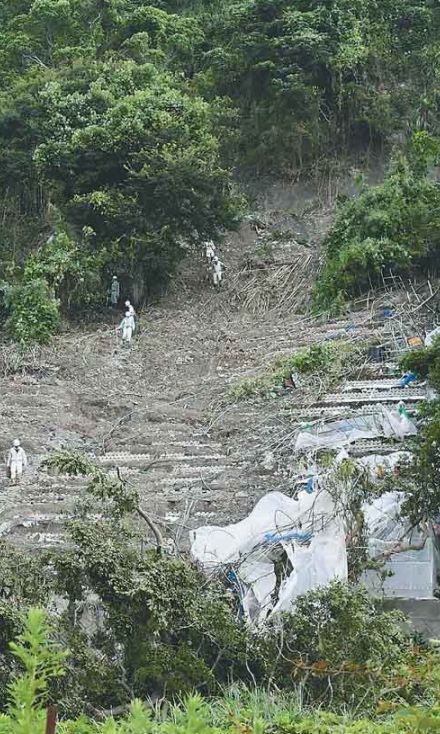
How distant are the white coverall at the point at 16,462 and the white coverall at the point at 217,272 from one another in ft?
27.3

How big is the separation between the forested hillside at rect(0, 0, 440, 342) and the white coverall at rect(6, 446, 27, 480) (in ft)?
18.1

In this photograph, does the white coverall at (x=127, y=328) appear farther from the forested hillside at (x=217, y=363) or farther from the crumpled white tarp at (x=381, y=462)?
the crumpled white tarp at (x=381, y=462)

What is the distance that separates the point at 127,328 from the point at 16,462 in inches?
221

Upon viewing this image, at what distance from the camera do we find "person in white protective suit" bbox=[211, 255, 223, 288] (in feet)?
62.0

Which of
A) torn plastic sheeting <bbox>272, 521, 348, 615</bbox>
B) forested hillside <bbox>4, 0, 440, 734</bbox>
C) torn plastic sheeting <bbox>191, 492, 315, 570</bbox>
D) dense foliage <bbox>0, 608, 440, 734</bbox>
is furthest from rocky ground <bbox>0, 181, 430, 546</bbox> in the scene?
dense foliage <bbox>0, 608, 440, 734</bbox>

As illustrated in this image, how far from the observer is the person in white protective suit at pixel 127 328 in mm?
16344

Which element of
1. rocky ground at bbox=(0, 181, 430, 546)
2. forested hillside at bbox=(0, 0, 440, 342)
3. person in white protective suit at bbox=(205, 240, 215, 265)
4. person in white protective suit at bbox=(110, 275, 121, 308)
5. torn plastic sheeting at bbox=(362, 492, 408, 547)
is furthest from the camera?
person in white protective suit at bbox=(205, 240, 215, 265)

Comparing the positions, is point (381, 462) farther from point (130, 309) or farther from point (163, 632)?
point (130, 309)

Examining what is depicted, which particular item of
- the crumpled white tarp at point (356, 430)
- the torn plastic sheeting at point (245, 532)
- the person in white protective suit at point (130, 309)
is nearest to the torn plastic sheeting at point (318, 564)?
the torn plastic sheeting at point (245, 532)

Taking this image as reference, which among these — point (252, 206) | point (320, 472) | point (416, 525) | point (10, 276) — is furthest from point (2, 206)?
point (416, 525)

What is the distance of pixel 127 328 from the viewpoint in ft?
53.8

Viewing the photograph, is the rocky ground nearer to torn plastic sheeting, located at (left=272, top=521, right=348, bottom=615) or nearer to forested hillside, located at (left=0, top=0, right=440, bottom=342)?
forested hillside, located at (left=0, top=0, right=440, bottom=342)

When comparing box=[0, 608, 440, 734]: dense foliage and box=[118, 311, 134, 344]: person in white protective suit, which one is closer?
box=[0, 608, 440, 734]: dense foliage

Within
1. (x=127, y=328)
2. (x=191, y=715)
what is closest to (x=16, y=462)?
(x=127, y=328)
